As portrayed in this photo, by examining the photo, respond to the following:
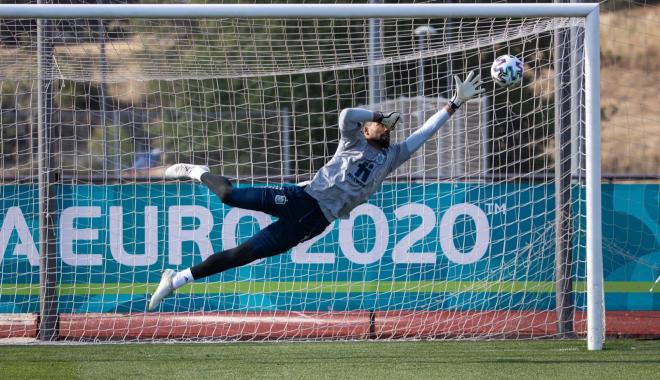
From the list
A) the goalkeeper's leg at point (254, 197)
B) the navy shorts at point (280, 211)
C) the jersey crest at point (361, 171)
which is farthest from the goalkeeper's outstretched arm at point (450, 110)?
the goalkeeper's leg at point (254, 197)

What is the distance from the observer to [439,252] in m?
11.2

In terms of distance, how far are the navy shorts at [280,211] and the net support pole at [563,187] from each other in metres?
3.33

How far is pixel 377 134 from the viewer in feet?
28.1

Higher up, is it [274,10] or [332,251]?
[274,10]

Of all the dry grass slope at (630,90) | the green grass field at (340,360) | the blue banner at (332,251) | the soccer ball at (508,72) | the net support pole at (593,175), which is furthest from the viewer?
the dry grass slope at (630,90)

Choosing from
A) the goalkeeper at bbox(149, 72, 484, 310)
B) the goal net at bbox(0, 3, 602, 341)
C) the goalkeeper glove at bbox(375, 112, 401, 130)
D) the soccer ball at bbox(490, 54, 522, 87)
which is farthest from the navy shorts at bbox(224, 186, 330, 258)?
the goal net at bbox(0, 3, 602, 341)

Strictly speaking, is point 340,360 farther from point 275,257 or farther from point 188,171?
point 275,257

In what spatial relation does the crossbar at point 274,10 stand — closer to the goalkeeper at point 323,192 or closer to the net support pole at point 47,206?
the goalkeeper at point 323,192

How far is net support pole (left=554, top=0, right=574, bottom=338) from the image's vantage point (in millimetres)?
10633

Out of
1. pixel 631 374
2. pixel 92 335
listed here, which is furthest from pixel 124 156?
pixel 631 374

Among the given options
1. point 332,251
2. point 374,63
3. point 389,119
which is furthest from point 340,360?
point 374,63

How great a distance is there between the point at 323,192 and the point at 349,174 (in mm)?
273

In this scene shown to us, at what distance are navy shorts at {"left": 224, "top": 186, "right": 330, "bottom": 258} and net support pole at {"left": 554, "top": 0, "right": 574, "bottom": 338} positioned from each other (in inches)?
131

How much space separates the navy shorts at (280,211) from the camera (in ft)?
27.7
